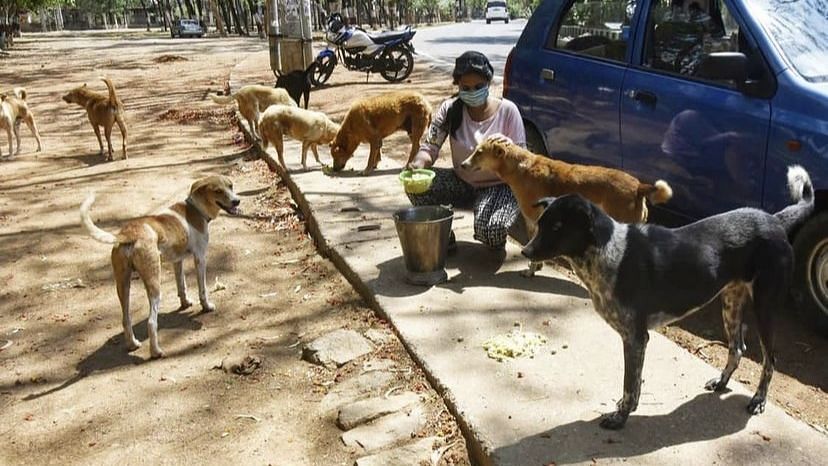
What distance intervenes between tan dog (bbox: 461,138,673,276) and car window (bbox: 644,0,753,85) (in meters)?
0.94

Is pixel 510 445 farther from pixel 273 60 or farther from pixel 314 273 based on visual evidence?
pixel 273 60

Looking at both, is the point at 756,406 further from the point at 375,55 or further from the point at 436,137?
the point at 375,55

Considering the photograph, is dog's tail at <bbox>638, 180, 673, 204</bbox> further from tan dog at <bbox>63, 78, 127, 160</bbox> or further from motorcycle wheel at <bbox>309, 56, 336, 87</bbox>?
motorcycle wheel at <bbox>309, 56, 336, 87</bbox>

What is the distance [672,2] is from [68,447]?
4.79 meters

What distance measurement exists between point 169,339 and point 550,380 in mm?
2562

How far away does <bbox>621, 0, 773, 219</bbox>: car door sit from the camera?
4.47 meters

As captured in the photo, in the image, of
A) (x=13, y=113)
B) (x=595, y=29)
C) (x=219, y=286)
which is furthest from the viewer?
(x=13, y=113)

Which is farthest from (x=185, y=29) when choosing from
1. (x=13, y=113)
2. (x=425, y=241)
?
(x=425, y=241)

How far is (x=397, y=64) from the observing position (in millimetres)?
17734

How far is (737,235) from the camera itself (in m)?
3.11

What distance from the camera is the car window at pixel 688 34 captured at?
4879mm

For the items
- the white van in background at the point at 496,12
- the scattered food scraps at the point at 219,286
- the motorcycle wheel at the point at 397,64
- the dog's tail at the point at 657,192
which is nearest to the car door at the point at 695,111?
the dog's tail at the point at 657,192

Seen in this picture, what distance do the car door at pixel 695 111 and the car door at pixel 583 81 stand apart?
19 centimetres

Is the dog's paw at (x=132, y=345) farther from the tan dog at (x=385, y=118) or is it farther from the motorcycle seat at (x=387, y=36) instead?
the motorcycle seat at (x=387, y=36)
